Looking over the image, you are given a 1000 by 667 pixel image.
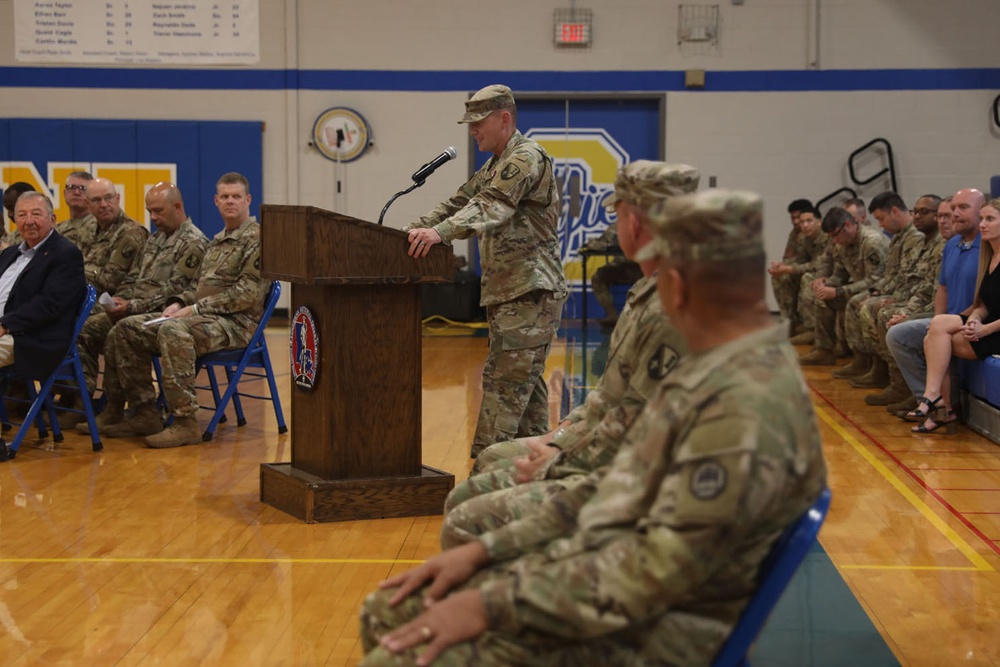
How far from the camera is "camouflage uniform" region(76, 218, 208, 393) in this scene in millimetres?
6375

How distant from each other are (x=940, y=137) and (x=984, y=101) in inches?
22.3

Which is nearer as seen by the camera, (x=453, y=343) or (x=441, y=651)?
(x=441, y=651)

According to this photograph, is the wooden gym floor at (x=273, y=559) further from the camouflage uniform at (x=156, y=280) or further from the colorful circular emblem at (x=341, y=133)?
the colorful circular emblem at (x=341, y=133)

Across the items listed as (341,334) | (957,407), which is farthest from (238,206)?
(957,407)

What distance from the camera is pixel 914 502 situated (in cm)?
488

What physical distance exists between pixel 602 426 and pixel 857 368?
6428 mm

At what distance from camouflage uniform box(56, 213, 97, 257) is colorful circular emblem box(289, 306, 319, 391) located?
2.95 meters

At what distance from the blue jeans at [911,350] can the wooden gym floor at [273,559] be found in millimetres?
606

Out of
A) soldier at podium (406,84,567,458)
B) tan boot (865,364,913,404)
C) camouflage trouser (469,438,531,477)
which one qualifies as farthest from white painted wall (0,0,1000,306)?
camouflage trouser (469,438,531,477)

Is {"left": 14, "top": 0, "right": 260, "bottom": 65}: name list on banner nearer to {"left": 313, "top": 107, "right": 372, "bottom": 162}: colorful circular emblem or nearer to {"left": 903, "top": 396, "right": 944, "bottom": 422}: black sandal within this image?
{"left": 313, "top": 107, "right": 372, "bottom": 162}: colorful circular emblem

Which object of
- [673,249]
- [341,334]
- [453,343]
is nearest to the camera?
[673,249]

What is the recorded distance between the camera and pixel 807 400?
1688mm

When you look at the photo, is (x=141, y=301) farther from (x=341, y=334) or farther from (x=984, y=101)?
(x=984, y=101)

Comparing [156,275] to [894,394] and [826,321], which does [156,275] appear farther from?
[826,321]
